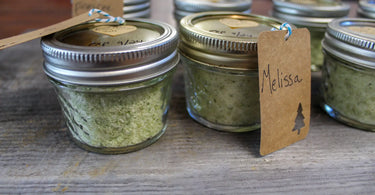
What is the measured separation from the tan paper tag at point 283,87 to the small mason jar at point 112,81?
0.21 m

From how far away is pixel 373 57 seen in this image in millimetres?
682

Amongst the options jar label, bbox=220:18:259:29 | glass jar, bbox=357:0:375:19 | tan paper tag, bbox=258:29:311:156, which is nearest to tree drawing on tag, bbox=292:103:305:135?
tan paper tag, bbox=258:29:311:156

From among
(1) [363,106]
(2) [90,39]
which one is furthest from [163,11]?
(1) [363,106]

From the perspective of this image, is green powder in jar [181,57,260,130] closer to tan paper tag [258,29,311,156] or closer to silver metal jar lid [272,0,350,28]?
tan paper tag [258,29,311,156]

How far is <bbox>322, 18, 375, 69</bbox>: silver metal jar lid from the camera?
69cm

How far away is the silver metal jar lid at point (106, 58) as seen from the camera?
0.56 metres

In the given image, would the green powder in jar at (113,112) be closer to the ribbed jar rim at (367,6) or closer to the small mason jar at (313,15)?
the small mason jar at (313,15)

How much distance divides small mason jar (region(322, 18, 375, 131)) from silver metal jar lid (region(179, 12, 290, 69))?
0.54 ft

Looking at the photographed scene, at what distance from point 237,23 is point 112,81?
40 centimetres

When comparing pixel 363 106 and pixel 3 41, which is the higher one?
pixel 3 41

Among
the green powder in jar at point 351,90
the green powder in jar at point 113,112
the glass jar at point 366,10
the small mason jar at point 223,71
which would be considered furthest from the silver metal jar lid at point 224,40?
the glass jar at point 366,10

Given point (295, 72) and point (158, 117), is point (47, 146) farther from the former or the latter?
point (295, 72)

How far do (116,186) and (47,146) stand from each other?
23cm

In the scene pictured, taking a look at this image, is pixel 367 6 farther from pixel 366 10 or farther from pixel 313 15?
pixel 313 15
